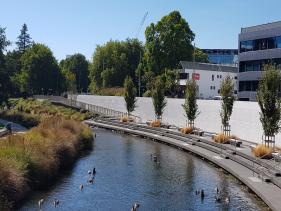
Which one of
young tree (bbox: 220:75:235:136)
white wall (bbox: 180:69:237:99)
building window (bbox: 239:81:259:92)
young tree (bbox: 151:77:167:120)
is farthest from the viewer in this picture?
white wall (bbox: 180:69:237:99)

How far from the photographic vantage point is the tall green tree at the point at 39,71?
112 m

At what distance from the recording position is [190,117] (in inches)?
2101

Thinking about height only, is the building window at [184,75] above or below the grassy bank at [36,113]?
above

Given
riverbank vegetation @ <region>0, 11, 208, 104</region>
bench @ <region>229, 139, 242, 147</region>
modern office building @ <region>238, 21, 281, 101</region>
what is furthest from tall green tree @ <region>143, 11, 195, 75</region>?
bench @ <region>229, 139, 242, 147</region>

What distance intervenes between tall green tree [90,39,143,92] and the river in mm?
67521

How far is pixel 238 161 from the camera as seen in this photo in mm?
33406

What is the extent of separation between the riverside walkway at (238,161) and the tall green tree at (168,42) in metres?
30.6

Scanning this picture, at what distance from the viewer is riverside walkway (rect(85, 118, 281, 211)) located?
2525cm

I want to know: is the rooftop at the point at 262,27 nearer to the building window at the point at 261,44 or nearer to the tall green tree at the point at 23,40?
the building window at the point at 261,44

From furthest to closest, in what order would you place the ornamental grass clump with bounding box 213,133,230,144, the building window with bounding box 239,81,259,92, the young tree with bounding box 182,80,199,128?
the building window with bounding box 239,81,259,92 < the young tree with bounding box 182,80,199,128 < the ornamental grass clump with bounding box 213,133,230,144

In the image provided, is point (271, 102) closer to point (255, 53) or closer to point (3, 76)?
point (255, 53)

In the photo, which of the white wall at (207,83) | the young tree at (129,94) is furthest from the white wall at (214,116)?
the white wall at (207,83)

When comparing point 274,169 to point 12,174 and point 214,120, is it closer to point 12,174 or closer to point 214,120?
point 12,174

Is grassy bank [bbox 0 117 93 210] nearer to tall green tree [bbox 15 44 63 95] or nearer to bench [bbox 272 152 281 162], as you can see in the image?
bench [bbox 272 152 281 162]
